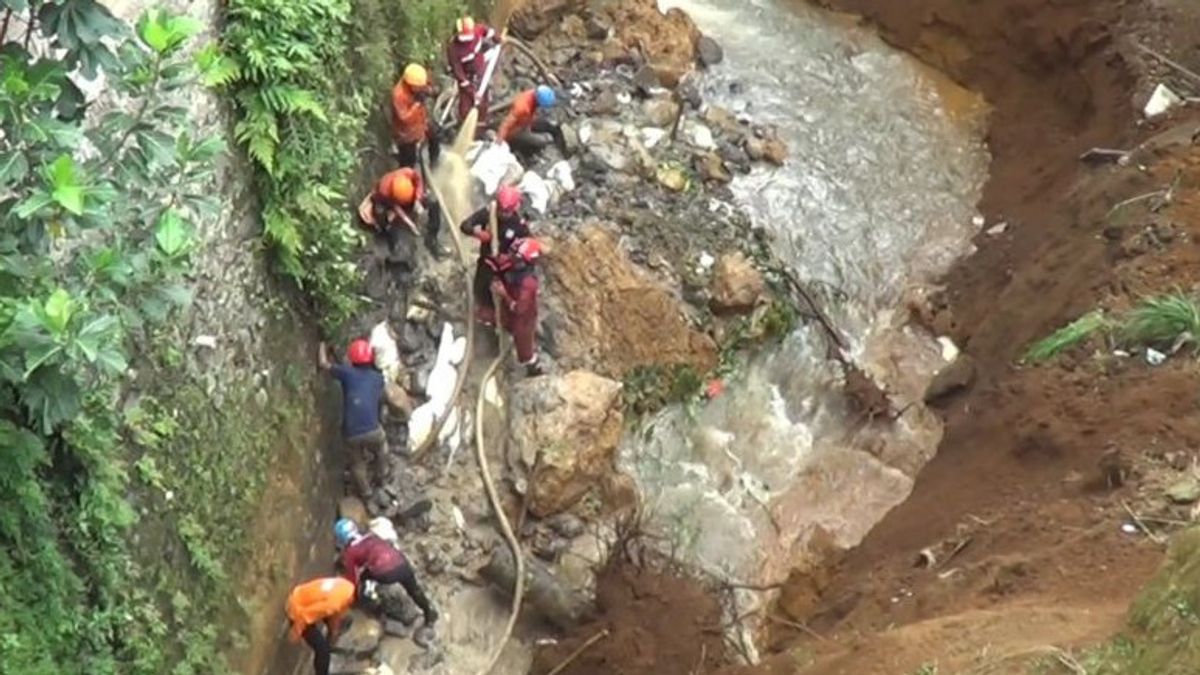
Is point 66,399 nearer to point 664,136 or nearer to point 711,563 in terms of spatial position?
point 711,563

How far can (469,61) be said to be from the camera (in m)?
12.5

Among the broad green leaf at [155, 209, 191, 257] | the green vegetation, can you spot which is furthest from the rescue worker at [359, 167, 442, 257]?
the broad green leaf at [155, 209, 191, 257]

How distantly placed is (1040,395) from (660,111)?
544 centimetres

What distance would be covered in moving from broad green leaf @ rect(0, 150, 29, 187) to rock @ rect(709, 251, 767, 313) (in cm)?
820

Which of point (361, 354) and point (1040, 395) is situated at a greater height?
point (361, 354)

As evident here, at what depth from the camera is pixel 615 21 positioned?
49.5 ft

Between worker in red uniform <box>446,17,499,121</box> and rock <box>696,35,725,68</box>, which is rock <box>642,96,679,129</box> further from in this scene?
Result: worker in red uniform <box>446,17,499,121</box>

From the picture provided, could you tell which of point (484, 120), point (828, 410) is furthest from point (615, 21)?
point (828, 410)

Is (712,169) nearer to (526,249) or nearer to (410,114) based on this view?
(526,249)

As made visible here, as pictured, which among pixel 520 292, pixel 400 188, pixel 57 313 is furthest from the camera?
pixel 520 292

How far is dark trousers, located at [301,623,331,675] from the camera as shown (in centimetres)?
908

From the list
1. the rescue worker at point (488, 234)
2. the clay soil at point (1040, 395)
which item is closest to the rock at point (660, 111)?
the rescue worker at point (488, 234)

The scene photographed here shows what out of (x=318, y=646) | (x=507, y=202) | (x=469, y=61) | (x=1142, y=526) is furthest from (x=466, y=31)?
(x=1142, y=526)

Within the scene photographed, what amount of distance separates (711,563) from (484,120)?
199 inches
